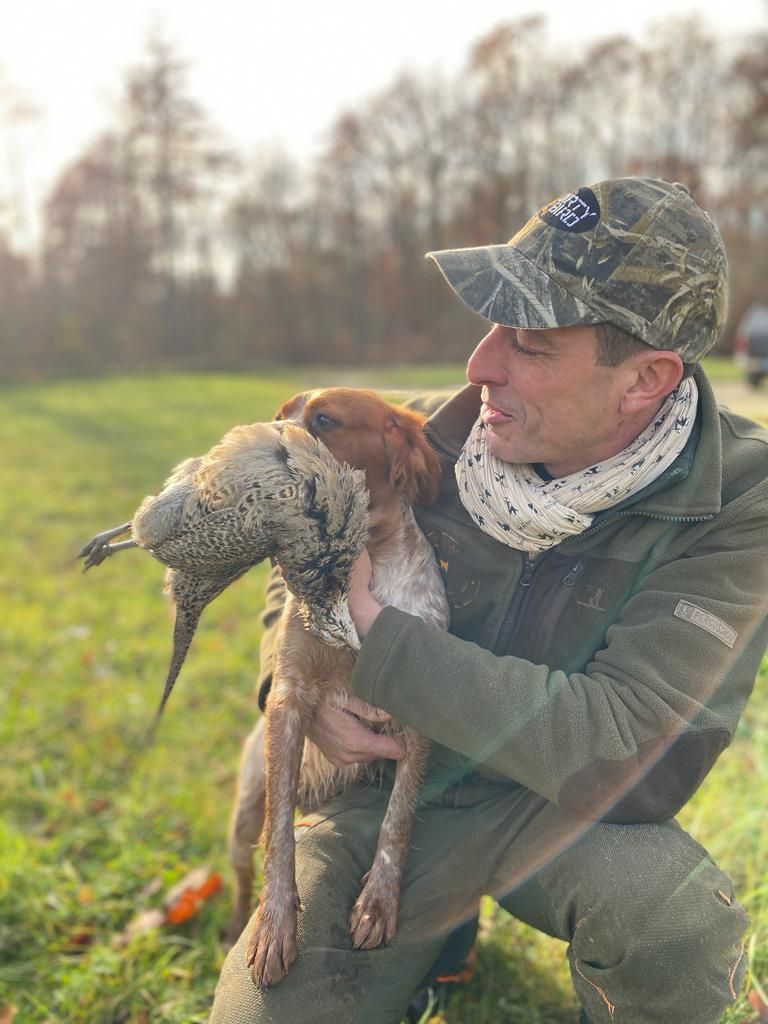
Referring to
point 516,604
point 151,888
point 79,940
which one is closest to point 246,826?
point 151,888

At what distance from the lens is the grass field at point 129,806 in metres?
2.73

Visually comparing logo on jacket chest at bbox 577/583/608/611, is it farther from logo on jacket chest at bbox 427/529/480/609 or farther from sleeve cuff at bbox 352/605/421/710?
sleeve cuff at bbox 352/605/421/710

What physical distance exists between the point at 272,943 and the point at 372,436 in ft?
4.44

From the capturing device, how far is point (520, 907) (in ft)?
8.00

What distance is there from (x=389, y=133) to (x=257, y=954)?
133ft

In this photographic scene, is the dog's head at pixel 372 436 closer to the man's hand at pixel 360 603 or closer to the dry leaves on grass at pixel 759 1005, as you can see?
the man's hand at pixel 360 603

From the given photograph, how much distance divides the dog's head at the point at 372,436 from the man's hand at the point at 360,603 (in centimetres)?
32

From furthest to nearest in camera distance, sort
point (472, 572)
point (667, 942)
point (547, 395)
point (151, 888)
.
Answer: point (151, 888) → point (472, 572) → point (547, 395) → point (667, 942)

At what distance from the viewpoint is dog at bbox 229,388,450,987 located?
2271 millimetres

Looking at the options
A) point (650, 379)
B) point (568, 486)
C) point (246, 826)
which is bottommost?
point (246, 826)

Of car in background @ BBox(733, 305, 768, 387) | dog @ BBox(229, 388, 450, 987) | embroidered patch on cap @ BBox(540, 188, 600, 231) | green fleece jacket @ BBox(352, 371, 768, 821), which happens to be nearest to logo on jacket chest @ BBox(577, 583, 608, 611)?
green fleece jacket @ BBox(352, 371, 768, 821)

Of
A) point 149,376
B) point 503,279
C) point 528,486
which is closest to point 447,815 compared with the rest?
point 528,486

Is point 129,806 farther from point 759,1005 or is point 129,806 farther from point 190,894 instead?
point 759,1005

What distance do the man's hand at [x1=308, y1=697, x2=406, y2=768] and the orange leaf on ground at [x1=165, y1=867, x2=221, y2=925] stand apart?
97 centimetres
